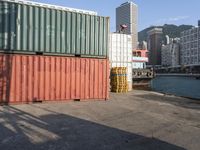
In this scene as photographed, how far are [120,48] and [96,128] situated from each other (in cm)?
1769

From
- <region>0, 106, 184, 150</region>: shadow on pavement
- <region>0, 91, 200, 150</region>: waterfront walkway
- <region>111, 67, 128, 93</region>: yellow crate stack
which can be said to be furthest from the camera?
<region>111, 67, 128, 93</region>: yellow crate stack

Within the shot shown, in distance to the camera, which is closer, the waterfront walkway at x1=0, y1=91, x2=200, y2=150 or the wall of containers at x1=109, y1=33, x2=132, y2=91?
the waterfront walkway at x1=0, y1=91, x2=200, y2=150

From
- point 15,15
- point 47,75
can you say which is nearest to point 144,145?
point 47,75

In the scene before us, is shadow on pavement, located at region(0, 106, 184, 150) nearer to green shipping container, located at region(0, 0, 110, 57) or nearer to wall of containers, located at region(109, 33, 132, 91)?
green shipping container, located at region(0, 0, 110, 57)

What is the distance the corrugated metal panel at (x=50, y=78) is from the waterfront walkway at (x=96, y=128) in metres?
1.24

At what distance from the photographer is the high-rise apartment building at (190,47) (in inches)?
→ 6414

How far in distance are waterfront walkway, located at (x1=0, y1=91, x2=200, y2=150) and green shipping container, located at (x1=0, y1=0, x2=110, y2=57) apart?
3.56m

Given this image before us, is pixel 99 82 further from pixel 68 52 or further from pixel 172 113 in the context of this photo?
pixel 172 113

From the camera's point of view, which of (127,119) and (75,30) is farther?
(75,30)

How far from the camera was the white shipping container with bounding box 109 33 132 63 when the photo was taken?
89.6 feet

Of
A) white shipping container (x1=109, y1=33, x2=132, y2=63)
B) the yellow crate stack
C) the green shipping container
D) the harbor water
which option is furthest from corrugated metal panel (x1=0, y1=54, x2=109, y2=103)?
the harbor water

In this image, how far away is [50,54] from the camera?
56.7 feet

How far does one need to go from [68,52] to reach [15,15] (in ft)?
11.9

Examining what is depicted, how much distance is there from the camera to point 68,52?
1794 centimetres
